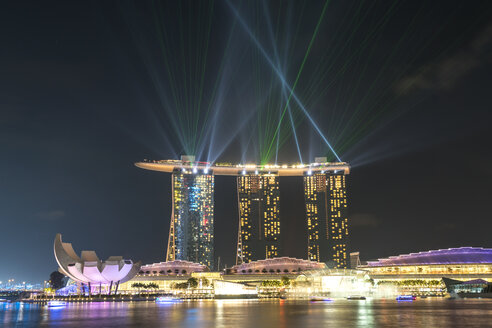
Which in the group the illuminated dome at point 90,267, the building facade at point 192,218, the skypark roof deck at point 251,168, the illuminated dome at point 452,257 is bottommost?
the illuminated dome at point 90,267

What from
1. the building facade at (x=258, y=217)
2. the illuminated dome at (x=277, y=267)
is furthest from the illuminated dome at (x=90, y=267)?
the building facade at (x=258, y=217)

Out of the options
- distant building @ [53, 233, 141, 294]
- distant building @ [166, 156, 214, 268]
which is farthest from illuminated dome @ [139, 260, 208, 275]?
distant building @ [53, 233, 141, 294]

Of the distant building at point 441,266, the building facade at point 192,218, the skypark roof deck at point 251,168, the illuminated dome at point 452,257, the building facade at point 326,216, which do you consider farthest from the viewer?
the building facade at point 326,216

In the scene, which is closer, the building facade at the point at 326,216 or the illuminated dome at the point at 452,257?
the illuminated dome at the point at 452,257

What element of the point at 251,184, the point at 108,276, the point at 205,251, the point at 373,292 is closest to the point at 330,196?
the point at 251,184

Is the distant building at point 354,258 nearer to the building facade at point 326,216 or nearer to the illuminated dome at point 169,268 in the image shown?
the building facade at point 326,216

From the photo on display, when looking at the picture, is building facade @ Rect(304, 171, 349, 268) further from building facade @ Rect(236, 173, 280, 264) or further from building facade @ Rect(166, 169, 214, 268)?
building facade @ Rect(166, 169, 214, 268)

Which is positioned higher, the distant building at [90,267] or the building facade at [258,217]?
the building facade at [258,217]
